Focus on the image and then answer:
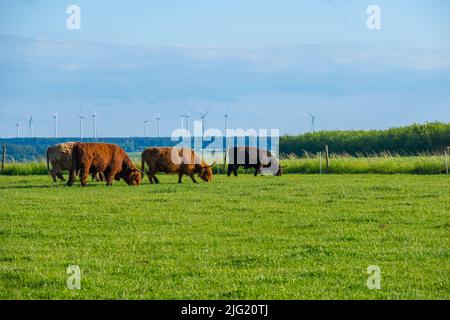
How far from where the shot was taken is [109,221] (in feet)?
51.7

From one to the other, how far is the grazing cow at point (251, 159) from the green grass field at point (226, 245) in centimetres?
1452

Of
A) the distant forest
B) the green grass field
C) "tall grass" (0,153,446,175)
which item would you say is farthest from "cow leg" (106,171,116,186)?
the distant forest

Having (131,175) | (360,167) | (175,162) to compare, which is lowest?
(131,175)

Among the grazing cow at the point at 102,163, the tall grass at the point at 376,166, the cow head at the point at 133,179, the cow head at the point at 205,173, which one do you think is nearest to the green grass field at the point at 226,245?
the grazing cow at the point at 102,163

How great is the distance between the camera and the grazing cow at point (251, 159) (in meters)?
36.2

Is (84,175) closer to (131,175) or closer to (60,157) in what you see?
(131,175)

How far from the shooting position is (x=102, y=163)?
92.0ft

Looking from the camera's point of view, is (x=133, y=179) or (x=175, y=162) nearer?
(x=133, y=179)

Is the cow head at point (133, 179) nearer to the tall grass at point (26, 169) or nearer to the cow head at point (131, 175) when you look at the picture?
the cow head at point (131, 175)

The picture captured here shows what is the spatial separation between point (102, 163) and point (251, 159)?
10.4m

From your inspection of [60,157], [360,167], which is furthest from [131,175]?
[360,167]

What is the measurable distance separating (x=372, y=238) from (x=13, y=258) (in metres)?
5.78

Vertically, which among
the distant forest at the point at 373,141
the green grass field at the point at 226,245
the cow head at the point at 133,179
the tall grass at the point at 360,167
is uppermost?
the distant forest at the point at 373,141
